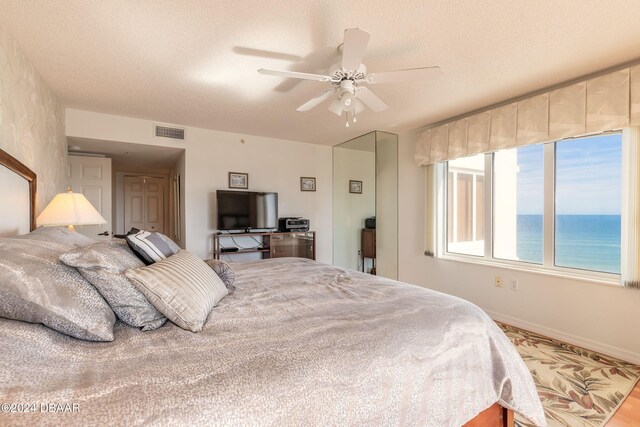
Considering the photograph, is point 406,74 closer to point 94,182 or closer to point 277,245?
point 277,245

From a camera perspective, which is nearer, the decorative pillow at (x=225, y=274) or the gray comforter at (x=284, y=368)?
the gray comforter at (x=284, y=368)

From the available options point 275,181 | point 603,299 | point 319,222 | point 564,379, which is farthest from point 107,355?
point 319,222

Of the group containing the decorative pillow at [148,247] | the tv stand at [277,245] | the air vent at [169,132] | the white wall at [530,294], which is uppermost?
the air vent at [169,132]

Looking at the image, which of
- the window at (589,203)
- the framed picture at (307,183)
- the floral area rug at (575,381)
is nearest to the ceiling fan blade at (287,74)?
the floral area rug at (575,381)

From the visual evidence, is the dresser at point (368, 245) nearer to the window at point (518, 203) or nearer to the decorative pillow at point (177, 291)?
the window at point (518, 203)

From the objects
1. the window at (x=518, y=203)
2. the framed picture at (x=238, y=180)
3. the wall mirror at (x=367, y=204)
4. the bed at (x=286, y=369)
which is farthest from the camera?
the wall mirror at (x=367, y=204)

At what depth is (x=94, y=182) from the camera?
413cm

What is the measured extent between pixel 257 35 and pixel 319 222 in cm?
342

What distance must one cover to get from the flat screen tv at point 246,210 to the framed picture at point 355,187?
1.27 metres

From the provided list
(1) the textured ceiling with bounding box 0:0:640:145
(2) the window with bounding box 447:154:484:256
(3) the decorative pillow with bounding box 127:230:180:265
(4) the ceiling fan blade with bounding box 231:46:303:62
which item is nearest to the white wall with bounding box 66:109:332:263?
(1) the textured ceiling with bounding box 0:0:640:145

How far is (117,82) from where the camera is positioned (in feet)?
8.56

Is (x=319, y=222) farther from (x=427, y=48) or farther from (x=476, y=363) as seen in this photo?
(x=476, y=363)

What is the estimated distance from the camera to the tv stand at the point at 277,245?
4.14m

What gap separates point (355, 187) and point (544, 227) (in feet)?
8.42
